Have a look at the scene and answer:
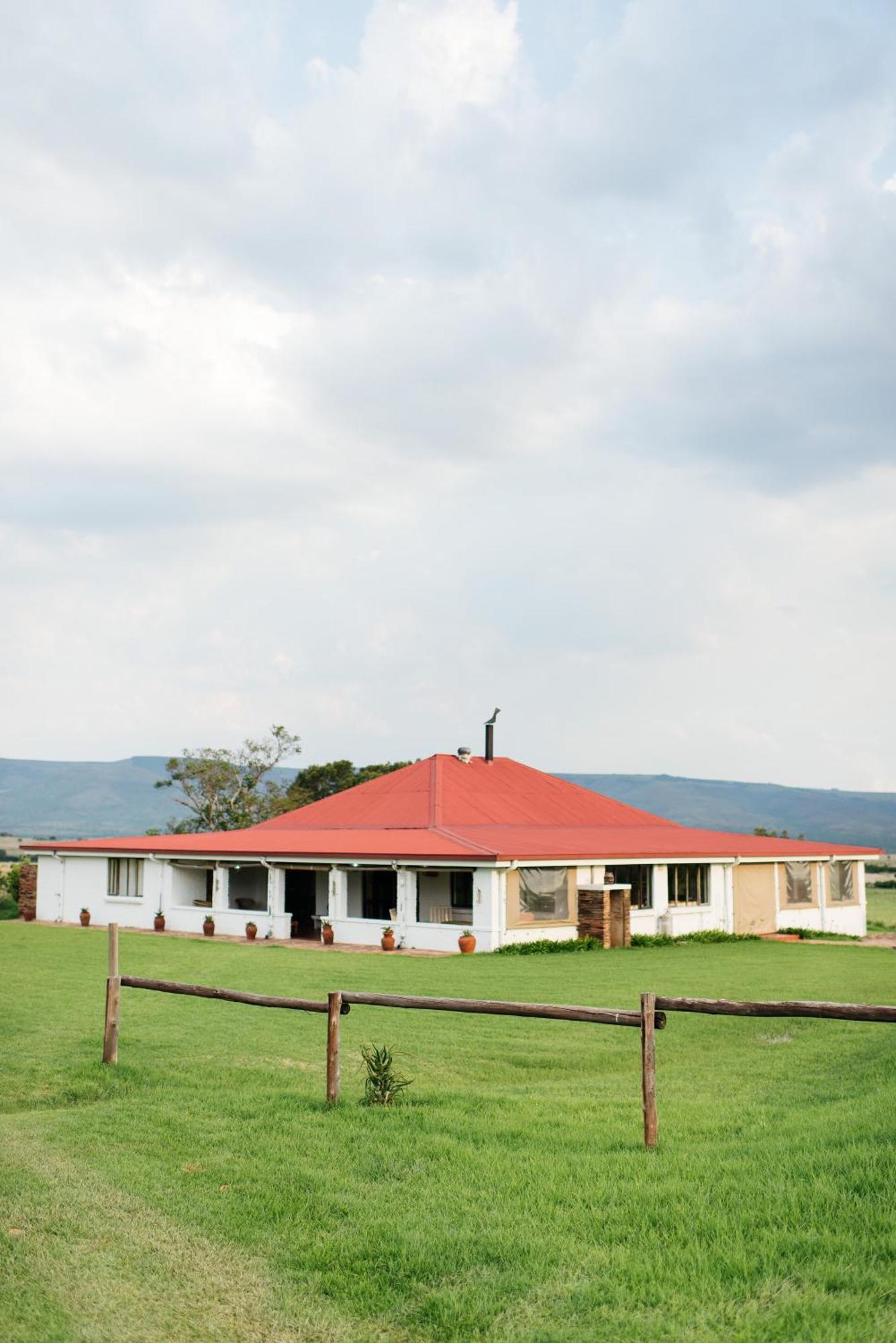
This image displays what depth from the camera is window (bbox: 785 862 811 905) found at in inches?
1481

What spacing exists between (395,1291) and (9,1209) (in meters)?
2.75

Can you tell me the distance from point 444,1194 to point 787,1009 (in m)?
2.74

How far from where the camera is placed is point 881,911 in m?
60.5

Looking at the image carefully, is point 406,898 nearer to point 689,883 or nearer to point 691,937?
point 691,937

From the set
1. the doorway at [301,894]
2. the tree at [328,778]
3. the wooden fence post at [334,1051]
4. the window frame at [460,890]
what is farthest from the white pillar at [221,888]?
the tree at [328,778]

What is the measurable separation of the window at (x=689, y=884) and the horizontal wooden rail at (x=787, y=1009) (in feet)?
87.9

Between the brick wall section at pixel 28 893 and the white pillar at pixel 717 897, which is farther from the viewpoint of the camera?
the brick wall section at pixel 28 893

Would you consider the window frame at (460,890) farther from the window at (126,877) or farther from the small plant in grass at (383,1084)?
the small plant in grass at (383,1084)

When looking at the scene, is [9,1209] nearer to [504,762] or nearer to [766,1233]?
[766,1233]

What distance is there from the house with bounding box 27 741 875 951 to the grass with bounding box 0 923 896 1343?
16250 millimetres

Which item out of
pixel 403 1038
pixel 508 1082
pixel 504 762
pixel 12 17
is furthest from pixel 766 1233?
pixel 504 762

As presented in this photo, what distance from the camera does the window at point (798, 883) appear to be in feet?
123

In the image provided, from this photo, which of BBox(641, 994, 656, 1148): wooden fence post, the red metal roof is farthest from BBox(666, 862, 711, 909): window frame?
BBox(641, 994, 656, 1148): wooden fence post

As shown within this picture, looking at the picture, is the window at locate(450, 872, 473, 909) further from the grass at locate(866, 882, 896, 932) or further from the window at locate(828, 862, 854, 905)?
the grass at locate(866, 882, 896, 932)
